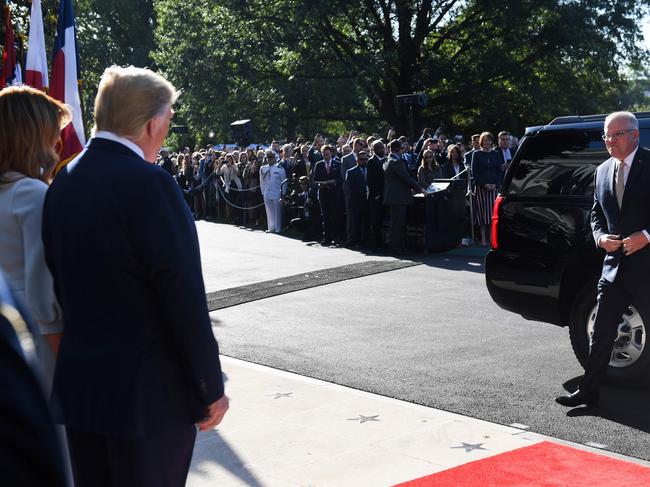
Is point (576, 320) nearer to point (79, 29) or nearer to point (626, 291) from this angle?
point (626, 291)

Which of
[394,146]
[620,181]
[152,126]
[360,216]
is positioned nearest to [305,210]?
[360,216]

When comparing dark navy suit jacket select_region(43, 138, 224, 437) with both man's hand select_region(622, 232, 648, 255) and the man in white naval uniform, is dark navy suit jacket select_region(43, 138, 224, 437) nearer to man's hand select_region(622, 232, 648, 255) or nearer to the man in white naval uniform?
man's hand select_region(622, 232, 648, 255)

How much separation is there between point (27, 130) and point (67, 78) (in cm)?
428

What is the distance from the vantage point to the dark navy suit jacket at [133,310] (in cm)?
283

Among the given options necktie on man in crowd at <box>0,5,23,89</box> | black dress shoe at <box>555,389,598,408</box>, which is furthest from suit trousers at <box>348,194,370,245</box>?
black dress shoe at <box>555,389,598,408</box>

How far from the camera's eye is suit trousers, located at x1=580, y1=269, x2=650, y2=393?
613cm

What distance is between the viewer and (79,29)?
60219 mm

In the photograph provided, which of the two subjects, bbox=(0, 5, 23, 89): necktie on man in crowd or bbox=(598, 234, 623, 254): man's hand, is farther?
bbox=(0, 5, 23, 89): necktie on man in crowd

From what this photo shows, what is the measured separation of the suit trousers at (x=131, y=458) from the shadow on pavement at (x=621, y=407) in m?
3.75

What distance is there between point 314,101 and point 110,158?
108 ft

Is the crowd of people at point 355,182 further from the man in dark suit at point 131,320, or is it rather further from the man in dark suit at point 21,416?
the man in dark suit at point 21,416

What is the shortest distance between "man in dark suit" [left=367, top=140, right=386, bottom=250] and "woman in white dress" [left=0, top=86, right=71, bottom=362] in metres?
13.1

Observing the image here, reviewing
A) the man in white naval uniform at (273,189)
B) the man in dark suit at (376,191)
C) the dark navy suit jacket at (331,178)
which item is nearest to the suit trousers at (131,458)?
the man in dark suit at (376,191)

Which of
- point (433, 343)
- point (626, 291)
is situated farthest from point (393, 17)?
point (626, 291)
